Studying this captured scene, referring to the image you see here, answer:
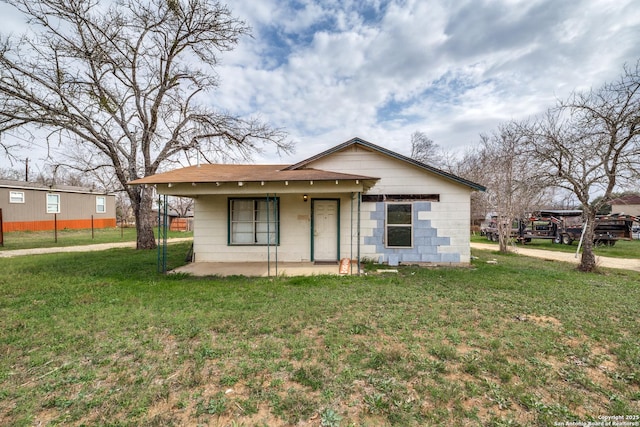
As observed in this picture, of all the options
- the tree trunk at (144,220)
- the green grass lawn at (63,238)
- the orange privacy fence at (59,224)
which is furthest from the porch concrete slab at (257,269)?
the orange privacy fence at (59,224)

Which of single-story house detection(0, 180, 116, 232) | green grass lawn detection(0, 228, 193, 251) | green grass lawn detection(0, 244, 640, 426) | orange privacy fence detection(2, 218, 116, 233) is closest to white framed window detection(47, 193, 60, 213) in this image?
single-story house detection(0, 180, 116, 232)

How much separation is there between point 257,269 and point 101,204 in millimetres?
25249

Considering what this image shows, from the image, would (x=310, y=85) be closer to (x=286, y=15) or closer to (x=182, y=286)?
(x=286, y=15)

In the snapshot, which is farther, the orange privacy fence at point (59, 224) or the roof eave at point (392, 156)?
the orange privacy fence at point (59, 224)

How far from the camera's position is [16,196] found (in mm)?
19250

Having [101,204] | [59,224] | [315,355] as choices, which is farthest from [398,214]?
[101,204]

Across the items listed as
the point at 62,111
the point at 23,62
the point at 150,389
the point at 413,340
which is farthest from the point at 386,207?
the point at 23,62

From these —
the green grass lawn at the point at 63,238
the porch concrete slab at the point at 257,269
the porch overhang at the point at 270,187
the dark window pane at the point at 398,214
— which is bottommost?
the porch concrete slab at the point at 257,269

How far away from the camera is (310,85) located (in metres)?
13.7

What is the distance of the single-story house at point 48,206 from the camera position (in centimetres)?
1898

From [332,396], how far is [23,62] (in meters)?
15.8

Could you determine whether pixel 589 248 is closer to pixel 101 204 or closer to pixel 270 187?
pixel 270 187

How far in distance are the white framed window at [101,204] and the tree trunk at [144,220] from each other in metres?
16.5

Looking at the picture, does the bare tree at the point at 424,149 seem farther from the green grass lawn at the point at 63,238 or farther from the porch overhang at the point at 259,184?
the green grass lawn at the point at 63,238
